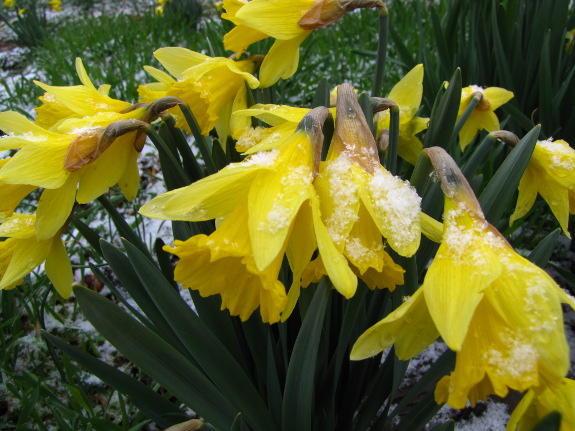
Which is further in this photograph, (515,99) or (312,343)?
(515,99)

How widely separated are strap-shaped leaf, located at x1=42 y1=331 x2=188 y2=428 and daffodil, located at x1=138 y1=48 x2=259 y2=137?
56 centimetres

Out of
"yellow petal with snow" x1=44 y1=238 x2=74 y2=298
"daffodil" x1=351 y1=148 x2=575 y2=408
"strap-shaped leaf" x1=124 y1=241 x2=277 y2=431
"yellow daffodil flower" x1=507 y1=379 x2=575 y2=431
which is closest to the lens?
"daffodil" x1=351 y1=148 x2=575 y2=408

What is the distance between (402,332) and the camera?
2.36ft

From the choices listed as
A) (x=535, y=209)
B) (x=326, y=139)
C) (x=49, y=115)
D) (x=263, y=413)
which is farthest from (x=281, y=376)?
(x=535, y=209)

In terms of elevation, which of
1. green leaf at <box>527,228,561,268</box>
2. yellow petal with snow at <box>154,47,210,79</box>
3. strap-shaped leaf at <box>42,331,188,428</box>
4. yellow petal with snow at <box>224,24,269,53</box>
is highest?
yellow petal with snow at <box>224,24,269,53</box>

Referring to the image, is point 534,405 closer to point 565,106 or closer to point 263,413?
point 263,413

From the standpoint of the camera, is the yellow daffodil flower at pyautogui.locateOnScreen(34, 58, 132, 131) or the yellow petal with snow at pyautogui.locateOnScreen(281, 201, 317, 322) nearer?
the yellow petal with snow at pyautogui.locateOnScreen(281, 201, 317, 322)

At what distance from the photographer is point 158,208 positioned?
72cm

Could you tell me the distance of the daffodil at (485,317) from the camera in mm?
590

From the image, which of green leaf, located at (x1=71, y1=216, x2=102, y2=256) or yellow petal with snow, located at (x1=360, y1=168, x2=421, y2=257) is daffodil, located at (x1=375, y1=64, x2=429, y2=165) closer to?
yellow petal with snow, located at (x1=360, y1=168, x2=421, y2=257)

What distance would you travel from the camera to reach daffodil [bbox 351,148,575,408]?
0.59 metres

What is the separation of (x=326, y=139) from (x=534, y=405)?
1.88ft

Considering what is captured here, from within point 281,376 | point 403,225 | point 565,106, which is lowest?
point 281,376

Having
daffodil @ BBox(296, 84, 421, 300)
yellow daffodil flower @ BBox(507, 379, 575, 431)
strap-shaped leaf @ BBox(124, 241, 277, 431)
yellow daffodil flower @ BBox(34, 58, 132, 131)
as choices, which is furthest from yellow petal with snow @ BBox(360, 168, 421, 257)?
yellow daffodil flower @ BBox(34, 58, 132, 131)
